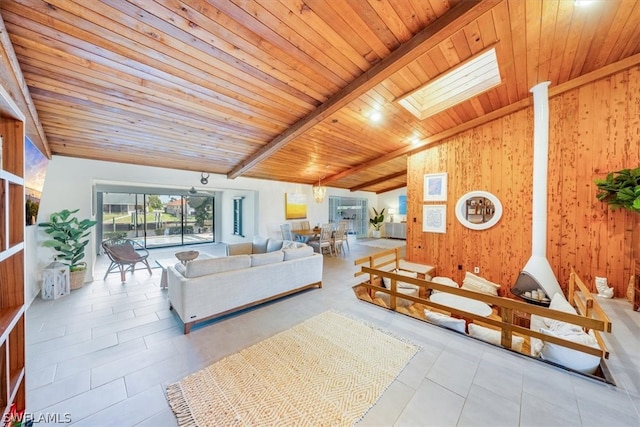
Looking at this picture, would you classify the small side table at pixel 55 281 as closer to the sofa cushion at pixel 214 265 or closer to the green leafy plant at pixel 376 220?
the sofa cushion at pixel 214 265

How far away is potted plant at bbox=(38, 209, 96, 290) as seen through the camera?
3.68 metres

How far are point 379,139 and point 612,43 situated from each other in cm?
311

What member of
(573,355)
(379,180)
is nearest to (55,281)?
(573,355)

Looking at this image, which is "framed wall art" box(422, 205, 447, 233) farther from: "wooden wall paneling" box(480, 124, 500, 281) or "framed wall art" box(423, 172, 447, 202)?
"wooden wall paneling" box(480, 124, 500, 281)

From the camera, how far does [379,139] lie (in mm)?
4836

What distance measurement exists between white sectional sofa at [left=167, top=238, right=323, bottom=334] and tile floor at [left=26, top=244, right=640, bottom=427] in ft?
0.66

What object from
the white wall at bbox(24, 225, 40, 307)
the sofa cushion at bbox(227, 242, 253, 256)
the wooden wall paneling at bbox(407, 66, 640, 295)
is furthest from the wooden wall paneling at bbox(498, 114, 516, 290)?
the white wall at bbox(24, 225, 40, 307)

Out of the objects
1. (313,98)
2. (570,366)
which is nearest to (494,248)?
(570,366)

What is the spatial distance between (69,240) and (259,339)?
154 inches

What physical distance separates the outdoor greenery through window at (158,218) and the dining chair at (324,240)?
16.1 ft

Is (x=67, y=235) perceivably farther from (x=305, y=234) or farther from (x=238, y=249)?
(x=305, y=234)

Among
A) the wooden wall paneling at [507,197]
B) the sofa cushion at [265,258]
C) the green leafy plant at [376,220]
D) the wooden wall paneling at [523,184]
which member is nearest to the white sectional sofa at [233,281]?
the sofa cushion at [265,258]

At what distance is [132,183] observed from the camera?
4824 mm

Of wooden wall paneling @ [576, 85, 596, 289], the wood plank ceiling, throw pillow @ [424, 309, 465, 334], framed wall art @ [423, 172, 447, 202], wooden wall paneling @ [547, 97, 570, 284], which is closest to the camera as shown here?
the wood plank ceiling
